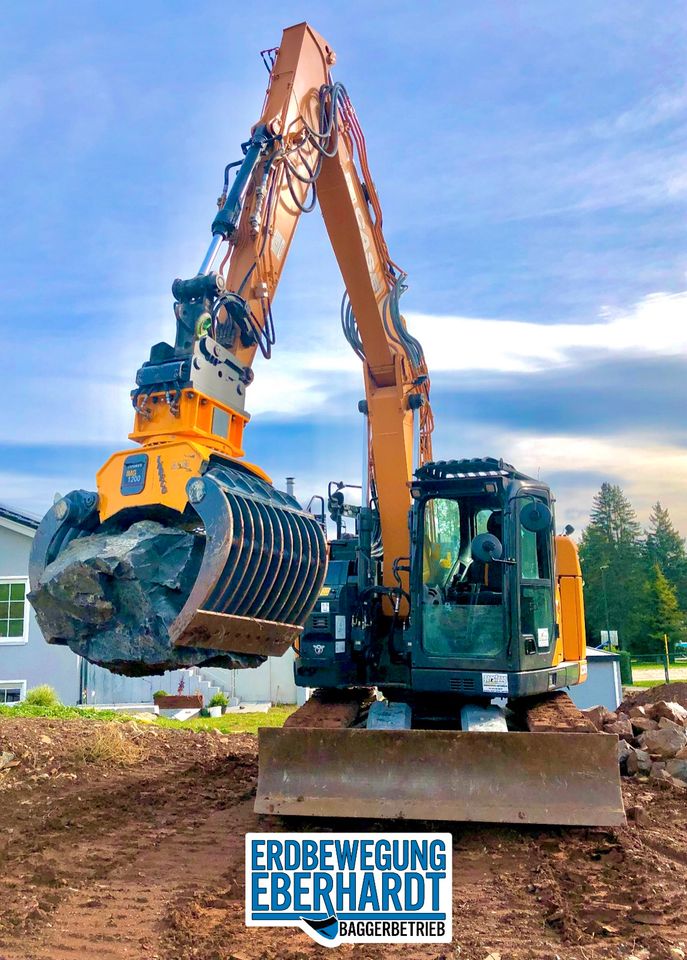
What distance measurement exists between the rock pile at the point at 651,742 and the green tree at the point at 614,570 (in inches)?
1711

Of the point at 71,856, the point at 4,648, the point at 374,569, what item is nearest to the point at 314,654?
the point at 374,569

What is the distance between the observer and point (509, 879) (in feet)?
18.2

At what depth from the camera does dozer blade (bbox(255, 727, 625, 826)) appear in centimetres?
595

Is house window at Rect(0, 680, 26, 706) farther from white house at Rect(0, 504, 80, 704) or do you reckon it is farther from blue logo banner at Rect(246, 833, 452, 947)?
blue logo banner at Rect(246, 833, 452, 947)

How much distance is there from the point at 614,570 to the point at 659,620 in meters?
10.4

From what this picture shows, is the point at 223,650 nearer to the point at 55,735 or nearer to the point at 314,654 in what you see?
the point at 314,654

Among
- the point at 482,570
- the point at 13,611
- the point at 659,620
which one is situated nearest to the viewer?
the point at 482,570

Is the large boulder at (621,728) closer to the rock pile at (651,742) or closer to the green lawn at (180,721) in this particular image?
the rock pile at (651,742)

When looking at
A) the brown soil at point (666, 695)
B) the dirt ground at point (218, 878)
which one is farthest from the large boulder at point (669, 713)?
the brown soil at point (666, 695)

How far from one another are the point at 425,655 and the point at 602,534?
61.4 m

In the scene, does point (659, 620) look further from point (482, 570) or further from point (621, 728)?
point (482, 570)

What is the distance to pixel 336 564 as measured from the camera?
8469 mm

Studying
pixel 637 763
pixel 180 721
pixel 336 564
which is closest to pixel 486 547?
pixel 336 564

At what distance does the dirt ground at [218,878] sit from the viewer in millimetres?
4492
